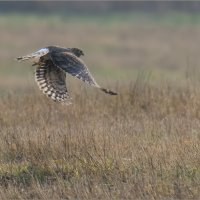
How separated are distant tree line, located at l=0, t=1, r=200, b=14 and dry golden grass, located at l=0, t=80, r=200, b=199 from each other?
2717cm

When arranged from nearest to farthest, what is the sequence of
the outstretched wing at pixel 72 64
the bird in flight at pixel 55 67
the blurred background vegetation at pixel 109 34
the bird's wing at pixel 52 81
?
the outstretched wing at pixel 72 64
the bird in flight at pixel 55 67
the bird's wing at pixel 52 81
the blurred background vegetation at pixel 109 34

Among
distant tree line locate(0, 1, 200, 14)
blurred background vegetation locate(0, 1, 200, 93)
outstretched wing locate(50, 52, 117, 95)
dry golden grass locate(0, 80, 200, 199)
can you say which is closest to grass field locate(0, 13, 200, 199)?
dry golden grass locate(0, 80, 200, 199)

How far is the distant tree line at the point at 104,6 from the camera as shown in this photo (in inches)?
1558

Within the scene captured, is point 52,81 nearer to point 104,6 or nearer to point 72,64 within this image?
point 72,64

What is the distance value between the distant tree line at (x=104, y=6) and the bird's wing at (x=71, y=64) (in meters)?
30.2

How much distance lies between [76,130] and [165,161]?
5.52ft

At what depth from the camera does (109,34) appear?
34.2 metres

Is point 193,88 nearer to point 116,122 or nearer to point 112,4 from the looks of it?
point 116,122

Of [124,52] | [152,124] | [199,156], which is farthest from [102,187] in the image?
[124,52]

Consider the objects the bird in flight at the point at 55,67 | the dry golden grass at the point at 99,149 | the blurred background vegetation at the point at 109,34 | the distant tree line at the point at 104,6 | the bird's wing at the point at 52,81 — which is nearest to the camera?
the dry golden grass at the point at 99,149

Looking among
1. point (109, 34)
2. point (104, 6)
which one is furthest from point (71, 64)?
point (104, 6)

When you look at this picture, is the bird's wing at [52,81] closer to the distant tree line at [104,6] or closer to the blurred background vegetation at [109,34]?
the blurred background vegetation at [109,34]

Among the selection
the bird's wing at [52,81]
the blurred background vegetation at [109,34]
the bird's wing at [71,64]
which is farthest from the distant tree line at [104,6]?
the bird's wing at [71,64]

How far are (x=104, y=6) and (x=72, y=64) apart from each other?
3177 cm
